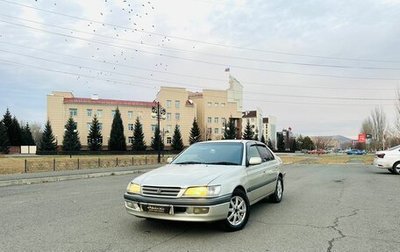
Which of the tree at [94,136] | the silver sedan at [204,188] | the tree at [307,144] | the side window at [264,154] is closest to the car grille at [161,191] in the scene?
the silver sedan at [204,188]

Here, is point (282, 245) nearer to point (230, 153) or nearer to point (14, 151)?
point (230, 153)

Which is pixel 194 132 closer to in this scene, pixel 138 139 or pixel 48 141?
pixel 138 139

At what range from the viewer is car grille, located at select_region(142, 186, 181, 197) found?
5.90 m

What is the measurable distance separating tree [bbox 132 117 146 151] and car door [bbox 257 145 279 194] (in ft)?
250

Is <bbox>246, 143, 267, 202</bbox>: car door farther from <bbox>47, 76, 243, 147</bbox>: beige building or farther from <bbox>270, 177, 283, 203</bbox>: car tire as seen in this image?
<bbox>47, 76, 243, 147</bbox>: beige building

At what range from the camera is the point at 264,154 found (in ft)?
29.5

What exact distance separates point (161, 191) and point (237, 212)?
4.71 ft

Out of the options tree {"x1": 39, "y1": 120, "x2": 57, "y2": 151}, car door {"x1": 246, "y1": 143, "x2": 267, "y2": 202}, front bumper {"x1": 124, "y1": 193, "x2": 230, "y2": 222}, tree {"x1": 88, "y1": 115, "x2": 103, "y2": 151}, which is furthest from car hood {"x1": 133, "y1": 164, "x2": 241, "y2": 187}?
tree {"x1": 39, "y1": 120, "x2": 57, "y2": 151}

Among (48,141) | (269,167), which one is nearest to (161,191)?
(269,167)

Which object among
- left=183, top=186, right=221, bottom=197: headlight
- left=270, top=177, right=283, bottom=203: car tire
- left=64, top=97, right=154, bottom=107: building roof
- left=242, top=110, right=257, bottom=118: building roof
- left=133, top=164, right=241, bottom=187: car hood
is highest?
left=242, top=110, right=257, bottom=118: building roof

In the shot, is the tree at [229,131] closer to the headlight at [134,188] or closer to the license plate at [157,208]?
the headlight at [134,188]

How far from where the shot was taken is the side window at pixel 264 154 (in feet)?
28.7

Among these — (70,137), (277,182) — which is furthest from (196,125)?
(277,182)

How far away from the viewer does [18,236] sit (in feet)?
20.4
